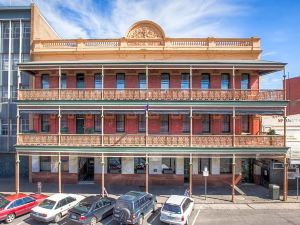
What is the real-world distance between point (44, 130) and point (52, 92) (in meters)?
4.77

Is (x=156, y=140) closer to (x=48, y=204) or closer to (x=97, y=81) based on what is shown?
(x=97, y=81)

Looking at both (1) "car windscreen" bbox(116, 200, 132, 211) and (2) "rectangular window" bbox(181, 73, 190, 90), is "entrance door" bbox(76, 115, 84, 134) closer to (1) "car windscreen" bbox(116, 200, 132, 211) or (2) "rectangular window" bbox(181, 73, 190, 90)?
(2) "rectangular window" bbox(181, 73, 190, 90)

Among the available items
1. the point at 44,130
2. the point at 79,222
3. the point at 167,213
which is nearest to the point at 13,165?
the point at 44,130

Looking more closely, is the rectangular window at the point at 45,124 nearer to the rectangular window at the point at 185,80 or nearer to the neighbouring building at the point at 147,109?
the neighbouring building at the point at 147,109

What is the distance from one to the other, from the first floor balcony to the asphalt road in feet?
15.7

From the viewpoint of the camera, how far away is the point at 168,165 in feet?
73.7

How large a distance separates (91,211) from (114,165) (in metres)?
8.85

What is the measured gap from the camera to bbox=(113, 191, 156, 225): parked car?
13.5 m

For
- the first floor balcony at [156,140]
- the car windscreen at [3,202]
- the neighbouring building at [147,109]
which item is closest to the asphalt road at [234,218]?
the car windscreen at [3,202]

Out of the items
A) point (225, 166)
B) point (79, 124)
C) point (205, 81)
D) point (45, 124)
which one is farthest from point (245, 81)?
point (45, 124)

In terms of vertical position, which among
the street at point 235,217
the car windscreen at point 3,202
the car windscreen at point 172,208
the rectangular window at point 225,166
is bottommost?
the street at point 235,217

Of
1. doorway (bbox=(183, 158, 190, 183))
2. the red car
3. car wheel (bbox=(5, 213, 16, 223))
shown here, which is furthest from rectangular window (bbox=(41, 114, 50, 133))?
doorway (bbox=(183, 158, 190, 183))

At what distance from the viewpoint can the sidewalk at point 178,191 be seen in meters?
18.6

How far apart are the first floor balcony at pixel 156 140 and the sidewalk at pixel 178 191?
13.1 ft
